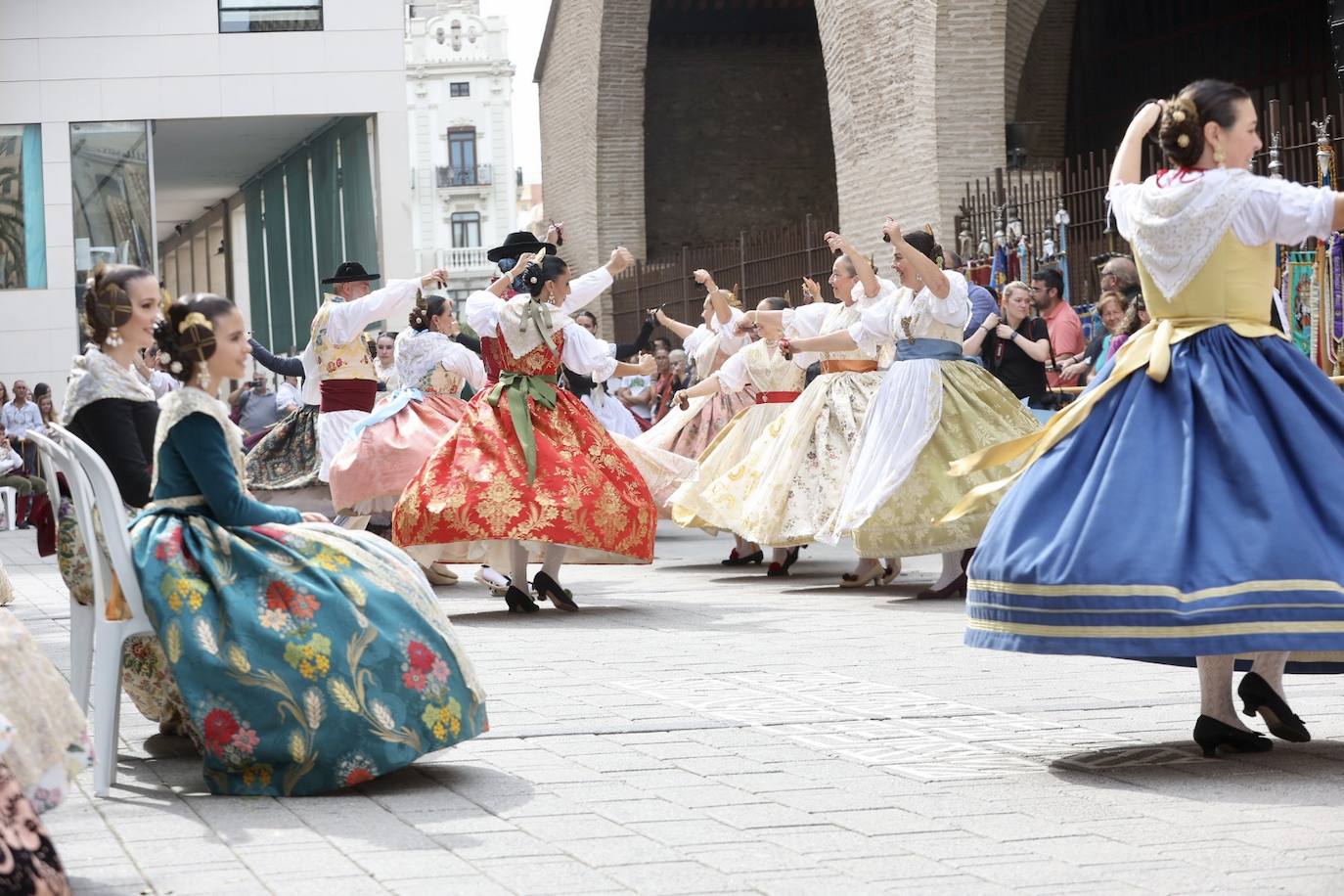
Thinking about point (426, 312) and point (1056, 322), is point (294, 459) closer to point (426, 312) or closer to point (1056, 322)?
point (426, 312)

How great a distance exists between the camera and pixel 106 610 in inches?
199

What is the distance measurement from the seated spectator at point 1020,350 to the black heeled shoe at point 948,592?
1.84 metres

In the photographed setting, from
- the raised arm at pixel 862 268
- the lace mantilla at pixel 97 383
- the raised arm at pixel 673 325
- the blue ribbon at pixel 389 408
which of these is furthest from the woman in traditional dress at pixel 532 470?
the lace mantilla at pixel 97 383

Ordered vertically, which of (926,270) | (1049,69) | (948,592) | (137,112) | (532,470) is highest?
(137,112)

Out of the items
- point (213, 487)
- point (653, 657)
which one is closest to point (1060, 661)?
point (653, 657)

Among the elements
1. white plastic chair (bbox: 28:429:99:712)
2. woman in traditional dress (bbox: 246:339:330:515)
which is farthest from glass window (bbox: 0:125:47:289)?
white plastic chair (bbox: 28:429:99:712)

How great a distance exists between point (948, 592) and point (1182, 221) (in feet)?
16.1

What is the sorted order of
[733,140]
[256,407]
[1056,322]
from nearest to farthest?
[1056,322], [256,407], [733,140]

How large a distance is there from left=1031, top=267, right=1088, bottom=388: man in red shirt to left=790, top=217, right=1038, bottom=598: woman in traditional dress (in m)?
2.44

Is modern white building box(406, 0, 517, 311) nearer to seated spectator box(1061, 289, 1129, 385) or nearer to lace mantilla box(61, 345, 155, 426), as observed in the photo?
seated spectator box(1061, 289, 1129, 385)

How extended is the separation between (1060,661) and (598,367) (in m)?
3.29

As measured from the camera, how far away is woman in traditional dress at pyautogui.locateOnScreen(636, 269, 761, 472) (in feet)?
42.3

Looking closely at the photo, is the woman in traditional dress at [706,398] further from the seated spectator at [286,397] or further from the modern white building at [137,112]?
the modern white building at [137,112]

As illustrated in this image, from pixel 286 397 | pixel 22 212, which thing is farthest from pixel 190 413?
pixel 22 212
